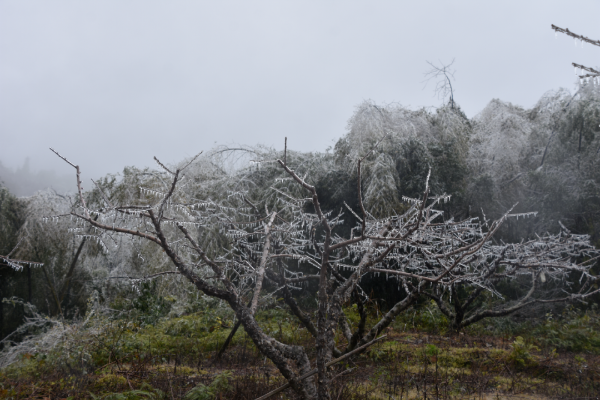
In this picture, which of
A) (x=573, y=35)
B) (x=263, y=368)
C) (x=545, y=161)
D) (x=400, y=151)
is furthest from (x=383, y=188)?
(x=573, y=35)

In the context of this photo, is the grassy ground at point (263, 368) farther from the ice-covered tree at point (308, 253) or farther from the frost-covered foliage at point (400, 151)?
the frost-covered foliage at point (400, 151)

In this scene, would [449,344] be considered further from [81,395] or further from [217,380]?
[81,395]

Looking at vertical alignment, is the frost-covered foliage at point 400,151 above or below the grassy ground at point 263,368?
above

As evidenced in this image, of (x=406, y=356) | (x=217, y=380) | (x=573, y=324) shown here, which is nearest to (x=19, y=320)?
(x=217, y=380)

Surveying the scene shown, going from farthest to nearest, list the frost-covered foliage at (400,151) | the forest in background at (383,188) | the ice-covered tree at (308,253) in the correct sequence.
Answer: the frost-covered foliage at (400,151) → the forest in background at (383,188) → the ice-covered tree at (308,253)

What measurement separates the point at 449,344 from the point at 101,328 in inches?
192

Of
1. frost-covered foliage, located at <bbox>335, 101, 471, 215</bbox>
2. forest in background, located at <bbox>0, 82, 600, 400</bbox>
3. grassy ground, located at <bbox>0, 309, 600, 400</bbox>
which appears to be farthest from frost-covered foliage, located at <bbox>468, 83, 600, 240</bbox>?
grassy ground, located at <bbox>0, 309, 600, 400</bbox>

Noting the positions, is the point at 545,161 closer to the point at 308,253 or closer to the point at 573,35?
the point at 308,253

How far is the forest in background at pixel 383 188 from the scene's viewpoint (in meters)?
7.56

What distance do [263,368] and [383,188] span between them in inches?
181

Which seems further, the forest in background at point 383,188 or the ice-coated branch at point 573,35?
the forest in background at point 383,188

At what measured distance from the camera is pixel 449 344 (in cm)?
554

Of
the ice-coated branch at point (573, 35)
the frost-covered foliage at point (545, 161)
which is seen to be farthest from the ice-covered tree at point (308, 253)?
the frost-covered foliage at point (545, 161)

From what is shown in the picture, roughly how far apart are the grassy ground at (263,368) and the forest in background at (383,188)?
1.85m
